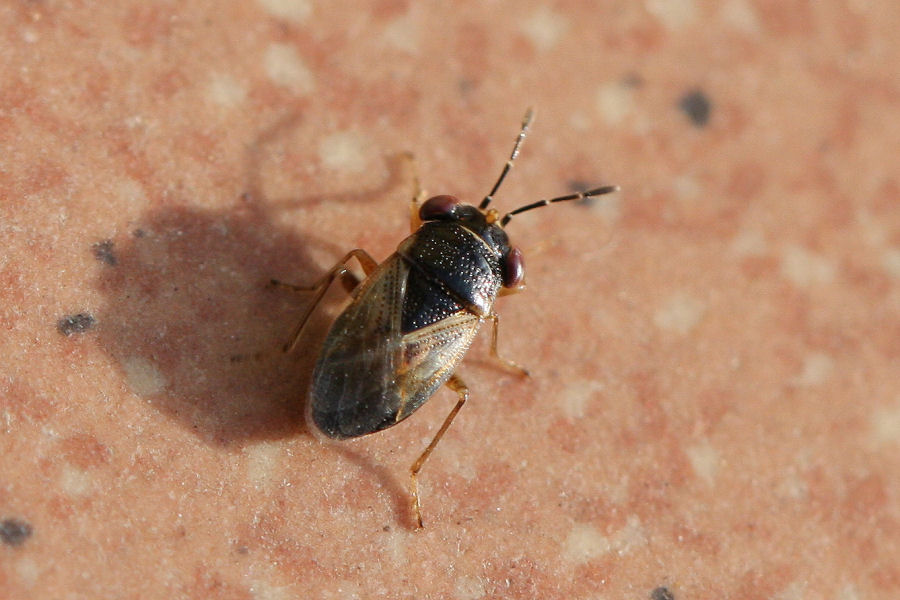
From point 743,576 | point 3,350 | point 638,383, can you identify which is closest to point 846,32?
point 638,383

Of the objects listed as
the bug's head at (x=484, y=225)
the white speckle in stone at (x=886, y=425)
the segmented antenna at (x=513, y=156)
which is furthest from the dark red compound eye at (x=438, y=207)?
the white speckle in stone at (x=886, y=425)

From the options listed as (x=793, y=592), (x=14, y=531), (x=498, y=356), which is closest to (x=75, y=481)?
(x=14, y=531)

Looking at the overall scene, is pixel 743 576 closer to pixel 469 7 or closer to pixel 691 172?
pixel 691 172

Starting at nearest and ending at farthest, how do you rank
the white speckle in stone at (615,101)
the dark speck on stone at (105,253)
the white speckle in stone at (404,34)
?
the dark speck on stone at (105,253), the white speckle in stone at (404,34), the white speckle in stone at (615,101)

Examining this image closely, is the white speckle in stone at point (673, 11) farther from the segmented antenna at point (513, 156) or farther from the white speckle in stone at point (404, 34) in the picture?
the white speckle in stone at point (404, 34)

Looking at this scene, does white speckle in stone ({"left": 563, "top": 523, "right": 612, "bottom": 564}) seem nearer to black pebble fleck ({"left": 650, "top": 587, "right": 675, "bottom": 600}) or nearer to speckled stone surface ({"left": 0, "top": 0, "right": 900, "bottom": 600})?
speckled stone surface ({"left": 0, "top": 0, "right": 900, "bottom": 600})

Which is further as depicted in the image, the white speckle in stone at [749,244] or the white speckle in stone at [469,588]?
the white speckle in stone at [749,244]
